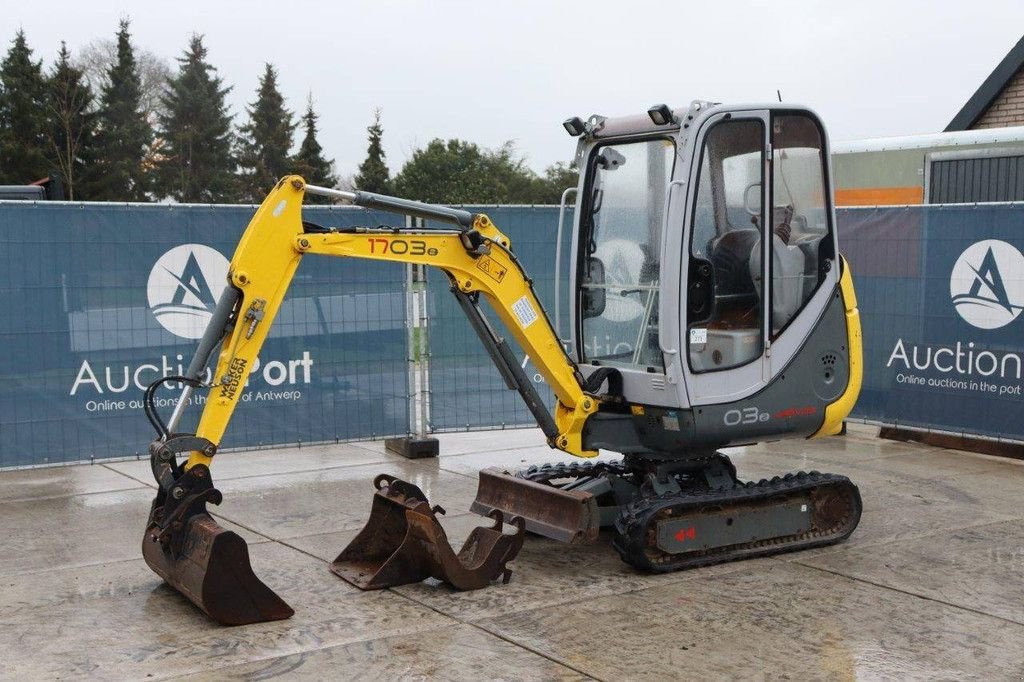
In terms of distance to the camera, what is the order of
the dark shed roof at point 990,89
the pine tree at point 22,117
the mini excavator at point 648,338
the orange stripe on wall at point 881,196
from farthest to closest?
the pine tree at point 22,117 < the dark shed roof at point 990,89 < the orange stripe on wall at point 881,196 < the mini excavator at point 648,338

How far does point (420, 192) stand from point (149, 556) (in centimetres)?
3678

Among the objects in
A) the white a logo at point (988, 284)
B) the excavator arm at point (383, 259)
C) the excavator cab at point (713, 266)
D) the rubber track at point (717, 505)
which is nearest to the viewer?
the excavator arm at point (383, 259)

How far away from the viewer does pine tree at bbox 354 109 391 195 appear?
1997 inches

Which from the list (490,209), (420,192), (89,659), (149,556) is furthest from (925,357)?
(420,192)

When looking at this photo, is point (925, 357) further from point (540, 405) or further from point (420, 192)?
point (420, 192)

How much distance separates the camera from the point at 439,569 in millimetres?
6637

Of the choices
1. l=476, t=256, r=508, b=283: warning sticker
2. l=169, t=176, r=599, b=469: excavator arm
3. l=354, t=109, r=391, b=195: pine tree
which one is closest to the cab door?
l=169, t=176, r=599, b=469: excavator arm

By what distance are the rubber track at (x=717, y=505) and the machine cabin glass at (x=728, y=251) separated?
822 millimetres

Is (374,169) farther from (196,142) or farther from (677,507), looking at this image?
(677,507)

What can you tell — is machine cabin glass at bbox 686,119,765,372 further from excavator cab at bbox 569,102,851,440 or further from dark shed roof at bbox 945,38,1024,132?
dark shed roof at bbox 945,38,1024,132

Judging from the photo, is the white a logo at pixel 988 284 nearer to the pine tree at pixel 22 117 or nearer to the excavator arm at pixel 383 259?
the excavator arm at pixel 383 259

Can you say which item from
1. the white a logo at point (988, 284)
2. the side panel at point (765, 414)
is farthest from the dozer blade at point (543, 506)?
the white a logo at point (988, 284)

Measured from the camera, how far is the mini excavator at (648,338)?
258 inches

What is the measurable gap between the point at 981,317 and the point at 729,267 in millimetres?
4787
